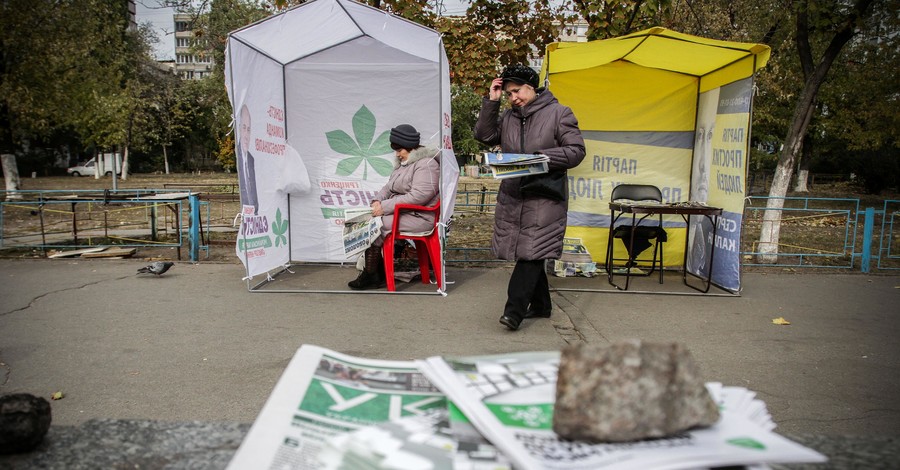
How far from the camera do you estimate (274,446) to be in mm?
1105

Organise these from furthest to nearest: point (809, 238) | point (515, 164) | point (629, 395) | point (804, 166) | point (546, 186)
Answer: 1. point (804, 166)
2. point (809, 238)
3. point (546, 186)
4. point (515, 164)
5. point (629, 395)

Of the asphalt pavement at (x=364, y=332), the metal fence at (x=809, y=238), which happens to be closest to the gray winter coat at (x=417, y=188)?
the asphalt pavement at (x=364, y=332)

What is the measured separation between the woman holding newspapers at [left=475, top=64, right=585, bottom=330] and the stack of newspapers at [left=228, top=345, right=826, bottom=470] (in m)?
3.62

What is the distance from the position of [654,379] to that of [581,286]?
6252 millimetres

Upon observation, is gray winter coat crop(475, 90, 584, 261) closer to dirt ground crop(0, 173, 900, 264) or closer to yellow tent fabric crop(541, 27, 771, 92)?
yellow tent fabric crop(541, 27, 771, 92)

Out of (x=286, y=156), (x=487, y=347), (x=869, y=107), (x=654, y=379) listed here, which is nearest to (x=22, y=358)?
(x=487, y=347)

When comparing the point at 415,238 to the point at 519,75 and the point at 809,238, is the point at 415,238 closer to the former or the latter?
the point at 519,75

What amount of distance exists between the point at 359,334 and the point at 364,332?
0.24ft

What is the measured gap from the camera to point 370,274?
6848mm

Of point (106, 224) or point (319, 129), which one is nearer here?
point (319, 129)

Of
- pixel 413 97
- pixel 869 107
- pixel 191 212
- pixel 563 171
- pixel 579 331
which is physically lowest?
pixel 579 331

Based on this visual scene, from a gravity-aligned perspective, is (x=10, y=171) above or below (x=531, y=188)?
below

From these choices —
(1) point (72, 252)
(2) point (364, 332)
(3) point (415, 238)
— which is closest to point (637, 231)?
(3) point (415, 238)

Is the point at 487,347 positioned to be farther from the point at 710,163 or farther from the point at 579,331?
the point at 710,163
